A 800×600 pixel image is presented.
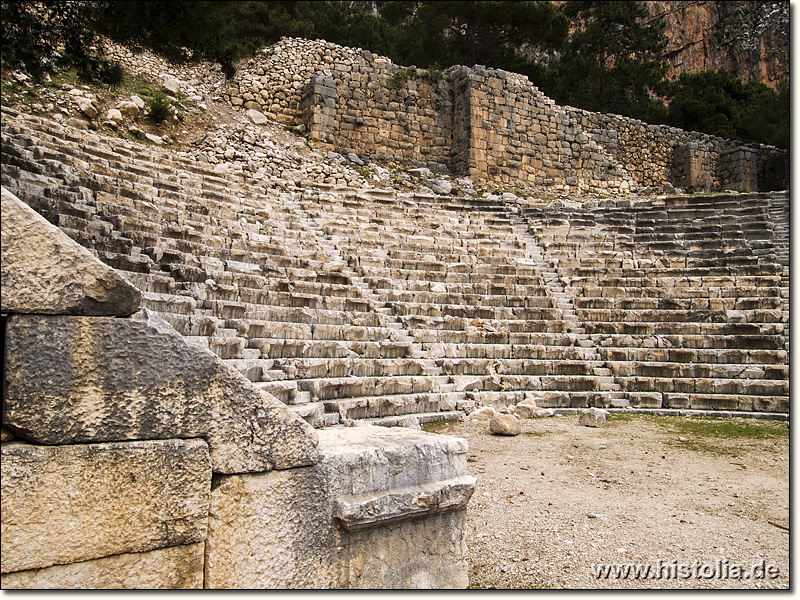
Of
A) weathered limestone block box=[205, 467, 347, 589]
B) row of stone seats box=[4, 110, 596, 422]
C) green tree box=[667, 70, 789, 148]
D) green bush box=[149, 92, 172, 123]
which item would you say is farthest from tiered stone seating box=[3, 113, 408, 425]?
green tree box=[667, 70, 789, 148]

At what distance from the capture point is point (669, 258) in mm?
11266

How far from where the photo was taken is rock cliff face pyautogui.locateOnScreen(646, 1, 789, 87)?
35281mm

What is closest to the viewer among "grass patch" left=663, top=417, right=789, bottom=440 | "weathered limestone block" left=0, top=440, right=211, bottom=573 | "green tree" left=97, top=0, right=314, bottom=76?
"weathered limestone block" left=0, top=440, right=211, bottom=573

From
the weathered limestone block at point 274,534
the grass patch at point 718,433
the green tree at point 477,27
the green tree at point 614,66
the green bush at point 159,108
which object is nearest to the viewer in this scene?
the weathered limestone block at point 274,534

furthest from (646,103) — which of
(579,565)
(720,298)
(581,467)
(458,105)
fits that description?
(579,565)

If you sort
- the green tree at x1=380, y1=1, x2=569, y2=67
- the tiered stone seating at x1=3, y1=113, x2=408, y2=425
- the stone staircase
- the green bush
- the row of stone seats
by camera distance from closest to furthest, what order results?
the row of stone seats, the tiered stone seating at x1=3, y1=113, x2=408, y2=425, the stone staircase, the green bush, the green tree at x1=380, y1=1, x2=569, y2=67

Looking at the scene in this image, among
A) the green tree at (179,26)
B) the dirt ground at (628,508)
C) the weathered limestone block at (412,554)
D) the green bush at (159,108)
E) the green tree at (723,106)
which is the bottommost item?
the dirt ground at (628,508)

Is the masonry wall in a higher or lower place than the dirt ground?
higher

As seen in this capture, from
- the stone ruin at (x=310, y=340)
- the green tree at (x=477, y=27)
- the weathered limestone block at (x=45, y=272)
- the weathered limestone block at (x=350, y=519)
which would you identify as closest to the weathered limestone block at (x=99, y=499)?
the stone ruin at (x=310, y=340)

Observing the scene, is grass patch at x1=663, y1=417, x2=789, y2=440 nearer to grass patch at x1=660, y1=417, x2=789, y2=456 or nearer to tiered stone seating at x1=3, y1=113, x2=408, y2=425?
grass patch at x1=660, y1=417, x2=789, y2=456

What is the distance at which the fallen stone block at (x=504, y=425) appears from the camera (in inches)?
242

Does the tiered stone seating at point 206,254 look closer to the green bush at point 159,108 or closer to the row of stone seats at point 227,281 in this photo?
the row of stone seats at point 227,281

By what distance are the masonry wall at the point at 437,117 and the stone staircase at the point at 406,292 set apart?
586cm

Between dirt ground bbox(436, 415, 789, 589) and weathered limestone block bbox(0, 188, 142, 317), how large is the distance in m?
2.10
